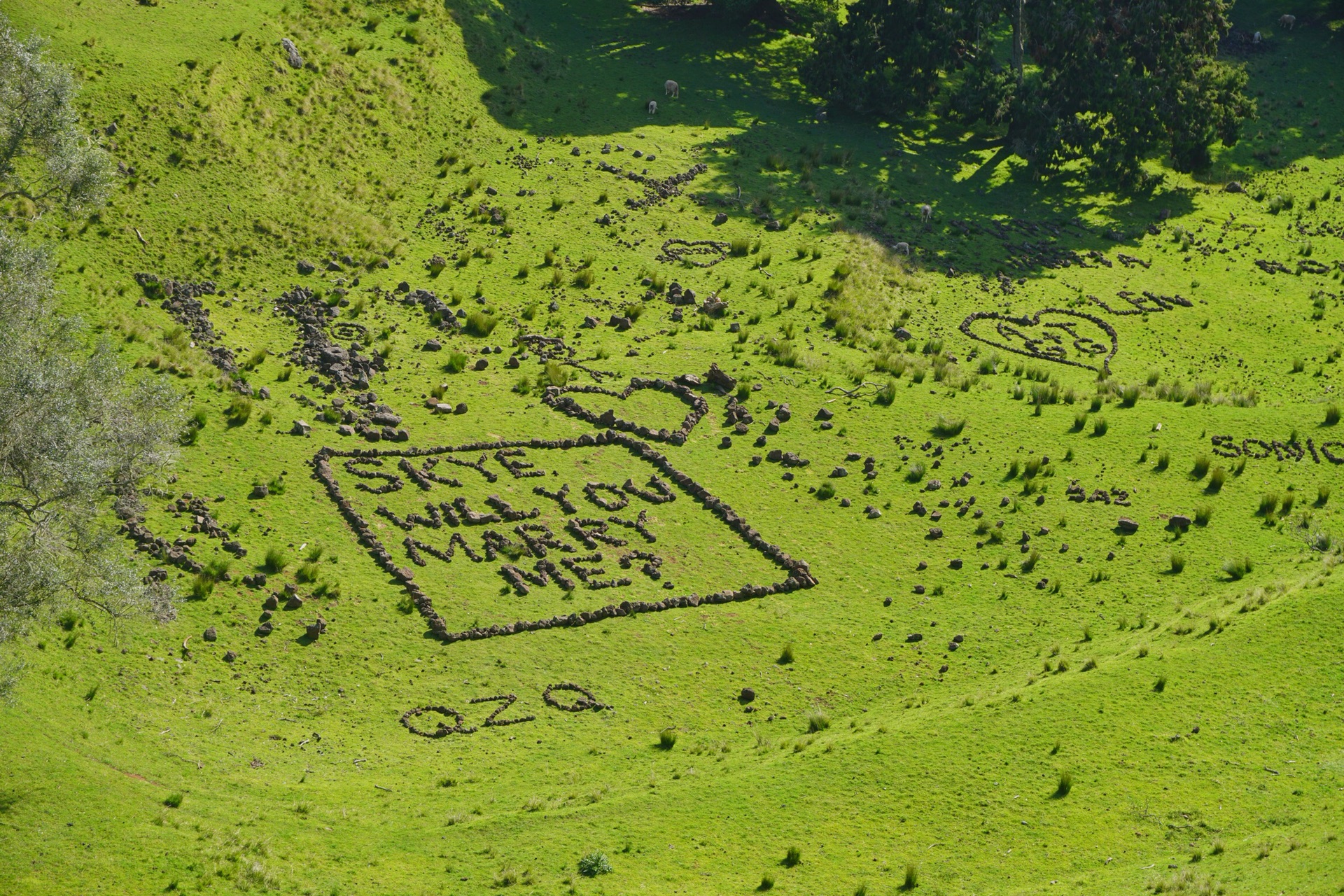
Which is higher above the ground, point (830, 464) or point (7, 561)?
point (7, 561)

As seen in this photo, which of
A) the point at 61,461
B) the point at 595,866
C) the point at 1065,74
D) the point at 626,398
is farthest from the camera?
the point at 1065,74

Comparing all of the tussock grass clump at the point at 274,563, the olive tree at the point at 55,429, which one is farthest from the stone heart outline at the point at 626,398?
the olive tree at the point at 55,429

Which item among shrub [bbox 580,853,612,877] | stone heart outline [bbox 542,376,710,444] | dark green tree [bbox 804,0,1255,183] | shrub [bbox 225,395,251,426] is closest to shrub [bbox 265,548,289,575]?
shrub [bbox 225,395,251,426]

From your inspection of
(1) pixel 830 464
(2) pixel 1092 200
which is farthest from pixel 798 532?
(2) pixel 1092 200

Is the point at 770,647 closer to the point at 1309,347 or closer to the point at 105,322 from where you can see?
the point at 105,322

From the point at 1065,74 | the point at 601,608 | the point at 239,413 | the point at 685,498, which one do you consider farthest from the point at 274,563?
the point at 1065,74

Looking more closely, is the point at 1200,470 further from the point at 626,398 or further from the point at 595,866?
the point at 595,866
